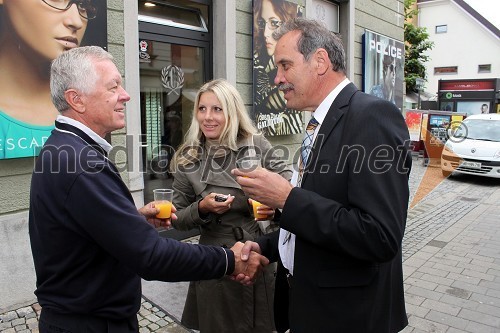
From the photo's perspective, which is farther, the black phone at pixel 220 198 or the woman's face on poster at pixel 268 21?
the woman's face on poster at pixel 268 21

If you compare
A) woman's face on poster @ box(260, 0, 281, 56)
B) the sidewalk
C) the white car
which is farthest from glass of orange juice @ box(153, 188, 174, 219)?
the white car

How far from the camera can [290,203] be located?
5.46 ft

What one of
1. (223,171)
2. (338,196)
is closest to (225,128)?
(223,171)

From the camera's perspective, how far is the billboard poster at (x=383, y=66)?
1004cm

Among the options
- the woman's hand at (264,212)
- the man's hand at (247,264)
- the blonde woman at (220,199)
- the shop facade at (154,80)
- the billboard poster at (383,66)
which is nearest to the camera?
the man's hand at (247,264)

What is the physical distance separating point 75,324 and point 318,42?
5.17 feet

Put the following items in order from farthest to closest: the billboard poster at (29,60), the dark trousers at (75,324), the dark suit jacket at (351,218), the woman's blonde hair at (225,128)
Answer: the billboard poster at (29,60) → the woman's blonde hair at (225,128) → the dark trousers at (75,324) → the dark suit jacket at (351,218)

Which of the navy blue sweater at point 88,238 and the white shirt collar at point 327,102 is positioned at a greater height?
the white shirt collar at point 327,102

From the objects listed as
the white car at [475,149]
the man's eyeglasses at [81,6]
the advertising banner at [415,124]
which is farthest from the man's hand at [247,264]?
the advertising banner at [415,124]

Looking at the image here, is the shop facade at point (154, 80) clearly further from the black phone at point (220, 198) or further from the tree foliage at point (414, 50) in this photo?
the tree foliage at point (414, 50)

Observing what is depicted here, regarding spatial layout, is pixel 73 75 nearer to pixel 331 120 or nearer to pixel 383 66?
pixel 331 120

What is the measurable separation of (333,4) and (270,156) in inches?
292

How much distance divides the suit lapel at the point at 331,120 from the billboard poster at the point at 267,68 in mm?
4915

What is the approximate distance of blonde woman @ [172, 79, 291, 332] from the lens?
2.69 m
